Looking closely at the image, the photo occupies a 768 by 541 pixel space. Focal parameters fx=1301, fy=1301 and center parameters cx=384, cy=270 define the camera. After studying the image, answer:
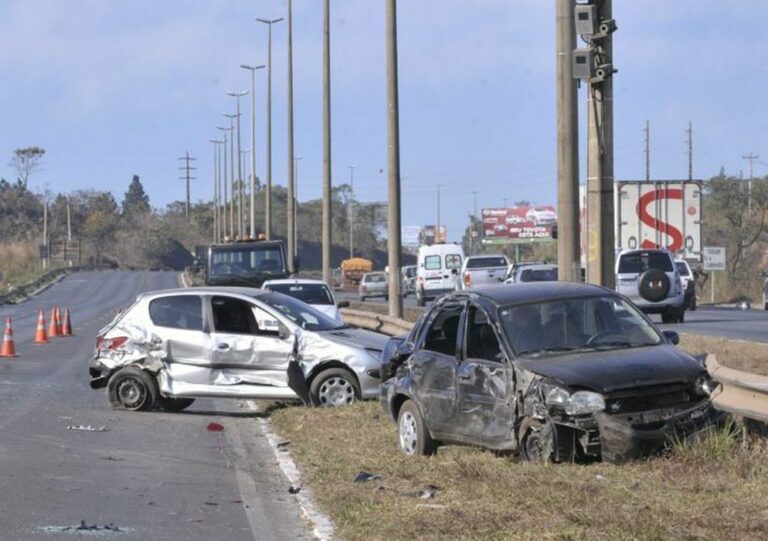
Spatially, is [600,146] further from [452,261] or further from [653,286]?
[452,261]

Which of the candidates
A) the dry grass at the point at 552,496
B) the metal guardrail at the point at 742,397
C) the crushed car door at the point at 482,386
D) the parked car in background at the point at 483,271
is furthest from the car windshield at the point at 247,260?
the metal guardrail at the point at 742,397

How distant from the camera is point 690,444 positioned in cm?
969

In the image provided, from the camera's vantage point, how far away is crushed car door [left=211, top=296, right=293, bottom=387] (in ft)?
51.6

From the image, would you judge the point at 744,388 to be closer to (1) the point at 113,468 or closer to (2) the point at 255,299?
(1) the point at 113,468

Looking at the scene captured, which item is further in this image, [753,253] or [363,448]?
[753,253]

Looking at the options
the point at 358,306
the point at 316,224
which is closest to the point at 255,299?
the point at 358,306

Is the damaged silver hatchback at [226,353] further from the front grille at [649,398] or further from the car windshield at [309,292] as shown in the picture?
the car windshield at [309,292]

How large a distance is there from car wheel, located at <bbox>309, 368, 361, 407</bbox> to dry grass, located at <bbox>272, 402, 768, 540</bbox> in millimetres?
3881

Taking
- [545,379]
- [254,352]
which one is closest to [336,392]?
[254,352]

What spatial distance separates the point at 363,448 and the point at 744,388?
3650 millimetres

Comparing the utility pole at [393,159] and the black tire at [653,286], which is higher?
the utility pole at [393,159]

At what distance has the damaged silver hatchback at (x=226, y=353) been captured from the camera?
612 inches

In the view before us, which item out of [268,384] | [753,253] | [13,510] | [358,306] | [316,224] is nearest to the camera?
[13,510]

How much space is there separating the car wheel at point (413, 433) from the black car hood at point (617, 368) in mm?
1496
